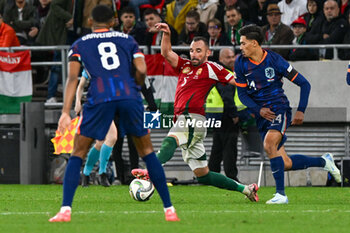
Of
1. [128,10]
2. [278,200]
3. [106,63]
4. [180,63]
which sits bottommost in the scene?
[278,200]

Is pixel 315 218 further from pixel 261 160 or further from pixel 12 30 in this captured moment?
pixel 12 30

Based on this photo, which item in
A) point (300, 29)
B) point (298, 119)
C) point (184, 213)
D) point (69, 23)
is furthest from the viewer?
point (69, 23)

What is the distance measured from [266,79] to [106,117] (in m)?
3.66

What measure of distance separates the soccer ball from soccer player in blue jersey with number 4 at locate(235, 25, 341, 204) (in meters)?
1.51

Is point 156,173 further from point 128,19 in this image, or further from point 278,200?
point 128,19

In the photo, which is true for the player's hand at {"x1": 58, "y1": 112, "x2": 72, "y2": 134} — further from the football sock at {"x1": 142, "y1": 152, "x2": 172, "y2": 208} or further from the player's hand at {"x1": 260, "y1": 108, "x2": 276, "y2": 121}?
the player's hand at {"x1": 260, "y1": 108, "x2": 276, "y2": 121}

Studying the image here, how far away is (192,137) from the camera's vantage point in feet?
38.1

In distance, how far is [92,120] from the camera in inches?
332

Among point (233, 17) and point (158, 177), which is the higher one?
point (233, 17)

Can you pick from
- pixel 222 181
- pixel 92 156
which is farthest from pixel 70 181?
pixel 92 156

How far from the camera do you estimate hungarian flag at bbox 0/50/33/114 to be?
18.4m

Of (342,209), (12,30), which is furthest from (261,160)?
(342,209)

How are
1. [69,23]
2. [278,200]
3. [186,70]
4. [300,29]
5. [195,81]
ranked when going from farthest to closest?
[69,23]
[300,29]
[186,70]
[195,81]
[278,200]

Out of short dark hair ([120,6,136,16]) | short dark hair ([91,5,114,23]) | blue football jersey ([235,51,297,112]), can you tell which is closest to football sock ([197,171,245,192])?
blue football jersey ([235,51,297,112])
